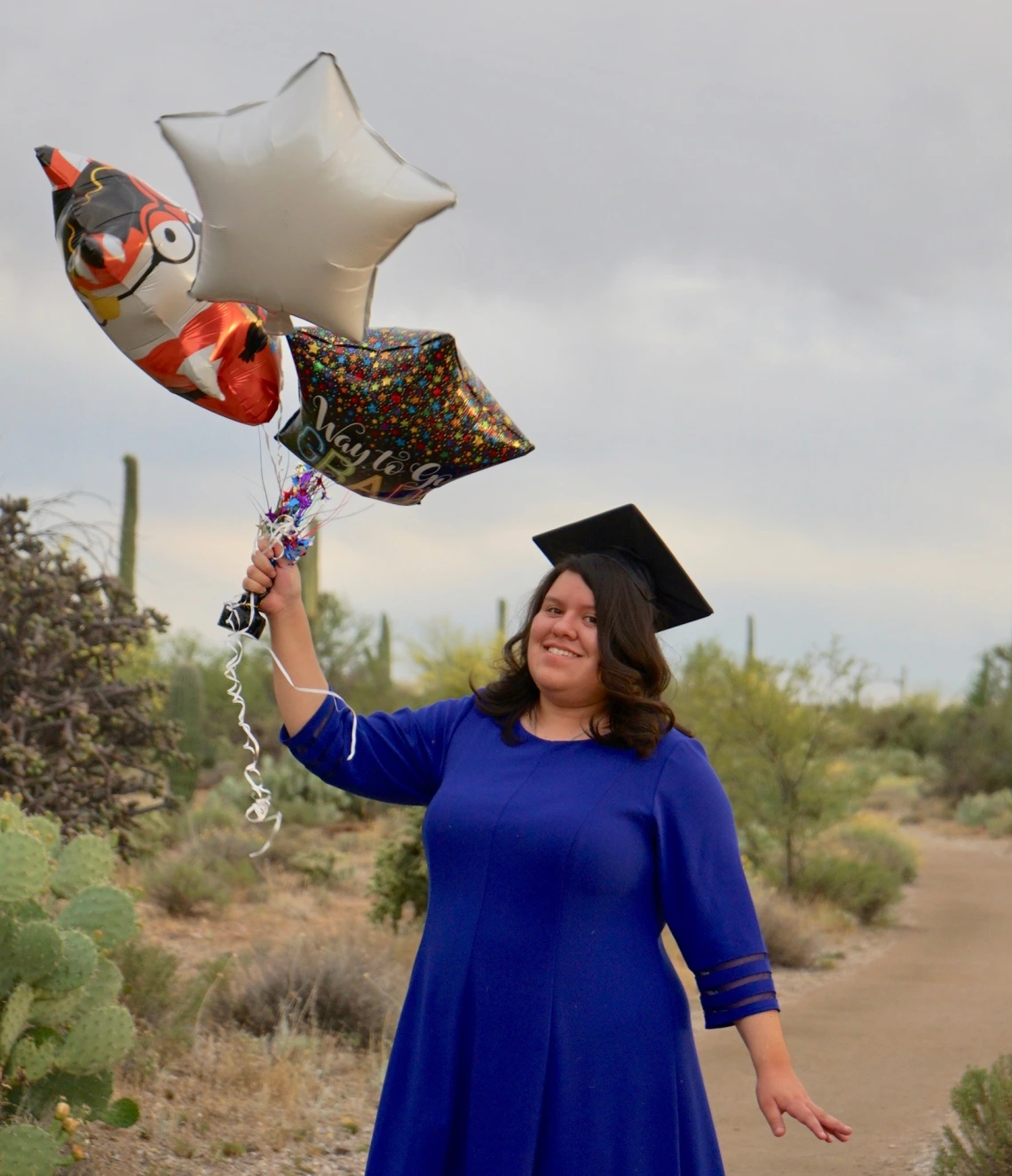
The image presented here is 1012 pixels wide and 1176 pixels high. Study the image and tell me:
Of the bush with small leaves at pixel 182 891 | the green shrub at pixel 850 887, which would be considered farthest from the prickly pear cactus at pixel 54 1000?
the green shrub at pixel 850 887

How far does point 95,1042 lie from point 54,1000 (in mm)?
222

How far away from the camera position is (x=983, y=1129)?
5.17m

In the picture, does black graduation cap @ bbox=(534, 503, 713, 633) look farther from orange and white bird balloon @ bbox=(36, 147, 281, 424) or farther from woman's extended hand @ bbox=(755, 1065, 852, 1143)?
woman's extended hand @ bbox=(755, 1065, 852, 1143)

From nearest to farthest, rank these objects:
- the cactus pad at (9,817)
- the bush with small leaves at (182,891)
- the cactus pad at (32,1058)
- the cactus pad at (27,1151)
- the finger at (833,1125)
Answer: the finger at (833,1125) → the cactus pad at (27,1151) → the cactus pad at (32,1058) → the cactus pad at (9,817) → the bush with small leaves at (182,891)

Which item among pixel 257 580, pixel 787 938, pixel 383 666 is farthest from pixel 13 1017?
pixel 383 666

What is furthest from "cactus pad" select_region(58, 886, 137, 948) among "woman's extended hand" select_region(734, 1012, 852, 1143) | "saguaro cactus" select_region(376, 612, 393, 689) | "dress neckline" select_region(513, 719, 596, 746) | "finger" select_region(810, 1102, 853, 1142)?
"saguaro cactus" select_region(376, 612, 393, 689)

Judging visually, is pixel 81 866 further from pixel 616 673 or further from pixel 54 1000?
pixel 616 673

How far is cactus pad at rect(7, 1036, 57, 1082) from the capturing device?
4633 mm

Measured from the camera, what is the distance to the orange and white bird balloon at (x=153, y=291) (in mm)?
3402

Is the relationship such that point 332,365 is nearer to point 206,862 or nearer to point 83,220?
point 83,220

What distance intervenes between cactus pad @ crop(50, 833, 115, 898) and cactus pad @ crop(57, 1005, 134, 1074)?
56 cm

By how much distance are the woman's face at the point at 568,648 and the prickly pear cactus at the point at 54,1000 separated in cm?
208

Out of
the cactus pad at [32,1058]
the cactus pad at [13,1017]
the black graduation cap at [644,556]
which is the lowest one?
the cactus pad at [32,1058]

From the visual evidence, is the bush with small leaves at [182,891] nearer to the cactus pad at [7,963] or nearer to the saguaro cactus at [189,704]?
the cactus pad at [7,963]
